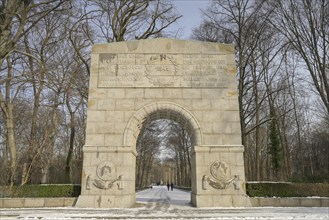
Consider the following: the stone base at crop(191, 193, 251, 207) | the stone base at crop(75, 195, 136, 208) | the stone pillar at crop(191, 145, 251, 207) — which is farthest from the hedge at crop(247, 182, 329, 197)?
the stone base at crop(75, 195, 136, 208)

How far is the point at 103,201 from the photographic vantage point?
12.6 meters

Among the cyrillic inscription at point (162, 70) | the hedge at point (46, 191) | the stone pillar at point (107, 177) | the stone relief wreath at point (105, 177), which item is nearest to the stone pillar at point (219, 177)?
the stone pillar at point (107, 177)

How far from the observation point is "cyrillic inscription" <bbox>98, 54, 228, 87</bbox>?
1400cm

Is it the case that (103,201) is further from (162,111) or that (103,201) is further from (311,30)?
(311,30)

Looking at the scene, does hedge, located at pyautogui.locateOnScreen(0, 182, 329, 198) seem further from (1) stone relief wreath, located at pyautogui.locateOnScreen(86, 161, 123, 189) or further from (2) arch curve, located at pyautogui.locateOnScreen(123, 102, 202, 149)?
(2) arch curve, located at pyautogui.locateOnScreen(123, 102, 202, 149)

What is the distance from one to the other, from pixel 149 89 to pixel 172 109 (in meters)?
1.53

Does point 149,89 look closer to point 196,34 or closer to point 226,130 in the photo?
point 226,130

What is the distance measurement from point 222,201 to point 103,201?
5.36 meters

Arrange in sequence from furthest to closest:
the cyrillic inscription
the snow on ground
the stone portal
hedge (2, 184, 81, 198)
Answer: the cyrillic inscription
hedge (2, 184, 81, 198)
the stone portal
the snow on ground

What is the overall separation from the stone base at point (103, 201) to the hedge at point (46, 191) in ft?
3.60

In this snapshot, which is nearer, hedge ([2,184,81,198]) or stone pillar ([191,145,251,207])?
stone pillar ([191,145,251,207])

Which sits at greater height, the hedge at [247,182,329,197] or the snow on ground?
the hedge at [247,182,329,197]

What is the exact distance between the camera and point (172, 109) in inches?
538

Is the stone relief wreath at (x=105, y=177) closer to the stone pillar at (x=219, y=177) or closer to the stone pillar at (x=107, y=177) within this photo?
the stone pillar at (x=107, y=177)
